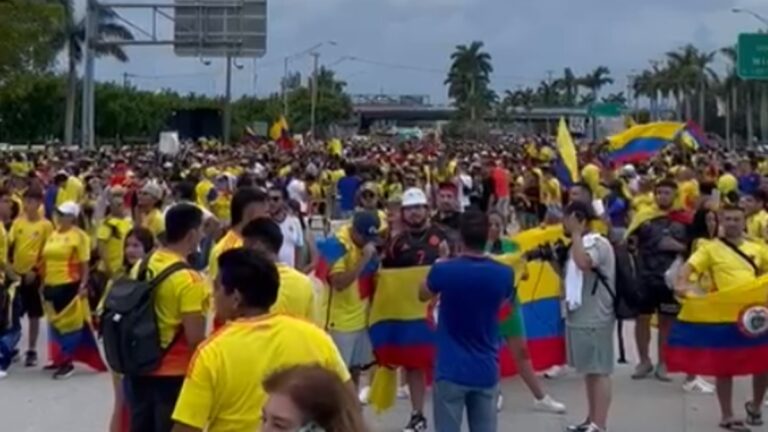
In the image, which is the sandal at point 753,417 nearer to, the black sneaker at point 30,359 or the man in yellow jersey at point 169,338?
the man in yellow jersey at point 169,338

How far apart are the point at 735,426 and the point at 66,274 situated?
576 centimetres

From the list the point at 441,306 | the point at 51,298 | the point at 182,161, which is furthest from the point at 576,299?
the point at 182,161

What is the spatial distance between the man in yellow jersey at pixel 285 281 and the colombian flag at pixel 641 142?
23.9 meters

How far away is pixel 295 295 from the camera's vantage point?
726 centimetres

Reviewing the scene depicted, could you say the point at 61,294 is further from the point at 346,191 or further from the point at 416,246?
the point at 346,191

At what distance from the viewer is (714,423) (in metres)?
11.7

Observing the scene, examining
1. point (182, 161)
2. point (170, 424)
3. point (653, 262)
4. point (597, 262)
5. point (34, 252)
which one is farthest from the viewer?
point (182, 161)

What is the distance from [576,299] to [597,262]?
28 centimetres

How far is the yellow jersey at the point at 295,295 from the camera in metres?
7.19

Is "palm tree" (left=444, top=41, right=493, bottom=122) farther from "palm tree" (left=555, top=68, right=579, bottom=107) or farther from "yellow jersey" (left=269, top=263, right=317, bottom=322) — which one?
"yellow jersey" (left=269, top=263, right=317, bottom=322)

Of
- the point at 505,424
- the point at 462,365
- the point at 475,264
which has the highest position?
the point at 475,264

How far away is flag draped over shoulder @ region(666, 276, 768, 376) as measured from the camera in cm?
1112

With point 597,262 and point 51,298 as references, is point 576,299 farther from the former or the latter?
point 51,298

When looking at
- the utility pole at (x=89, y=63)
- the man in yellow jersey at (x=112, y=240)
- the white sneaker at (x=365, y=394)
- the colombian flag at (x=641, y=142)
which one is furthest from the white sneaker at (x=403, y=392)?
the utility pole at (x=89, y=63)
